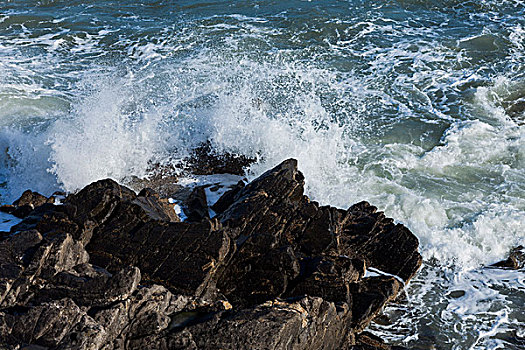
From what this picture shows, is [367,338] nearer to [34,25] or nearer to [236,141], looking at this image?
[236,141]

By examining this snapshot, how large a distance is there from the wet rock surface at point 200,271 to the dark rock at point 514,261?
129cm

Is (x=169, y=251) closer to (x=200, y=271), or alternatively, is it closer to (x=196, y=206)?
(x=200, y=271)

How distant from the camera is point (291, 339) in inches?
196

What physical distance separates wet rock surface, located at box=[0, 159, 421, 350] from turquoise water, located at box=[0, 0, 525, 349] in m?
0.83

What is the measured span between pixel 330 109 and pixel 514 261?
226 inches

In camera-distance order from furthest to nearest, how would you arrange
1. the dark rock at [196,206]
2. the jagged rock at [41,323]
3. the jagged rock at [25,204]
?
the dark rock at [196,206] < the jagged rock at [25,204] < the jagged rock at [41,323]

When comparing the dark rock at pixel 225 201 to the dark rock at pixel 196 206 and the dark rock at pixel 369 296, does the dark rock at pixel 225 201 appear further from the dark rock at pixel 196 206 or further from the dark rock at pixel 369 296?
the dark rock at pixel 369 296

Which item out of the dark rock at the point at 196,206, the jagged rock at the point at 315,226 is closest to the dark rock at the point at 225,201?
the dark rock at the point at 196,206

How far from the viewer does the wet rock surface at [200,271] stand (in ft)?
15.5

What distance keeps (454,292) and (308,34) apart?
10.7 metres

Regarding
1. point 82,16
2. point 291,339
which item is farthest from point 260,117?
point 82,16

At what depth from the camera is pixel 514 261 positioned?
783cm

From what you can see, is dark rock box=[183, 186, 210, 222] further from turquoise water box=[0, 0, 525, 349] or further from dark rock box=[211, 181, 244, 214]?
turquoise water box=[0, 0, 525, 349]

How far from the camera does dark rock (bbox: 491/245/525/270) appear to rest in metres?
7.80
